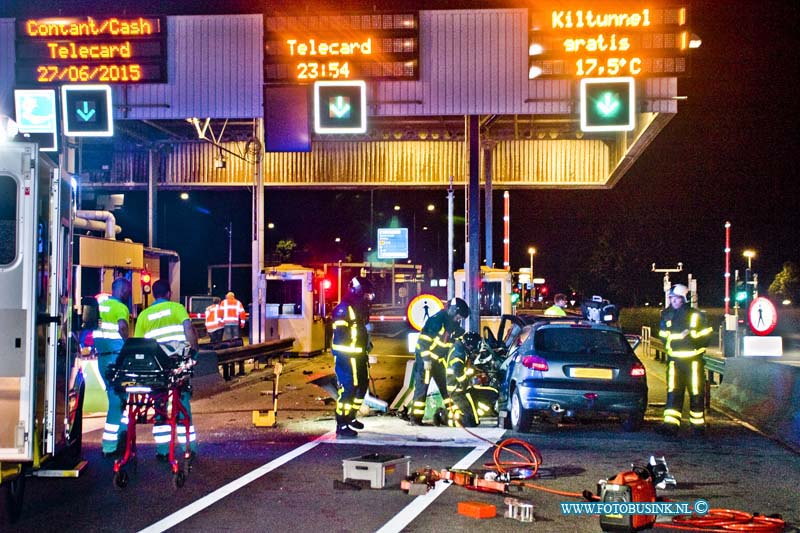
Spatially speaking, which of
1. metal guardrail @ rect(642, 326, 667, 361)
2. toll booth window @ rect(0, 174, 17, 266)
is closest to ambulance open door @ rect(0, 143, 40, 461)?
toll booth window @ rect(0, 174, 17, 266)

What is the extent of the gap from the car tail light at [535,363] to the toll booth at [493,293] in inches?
505

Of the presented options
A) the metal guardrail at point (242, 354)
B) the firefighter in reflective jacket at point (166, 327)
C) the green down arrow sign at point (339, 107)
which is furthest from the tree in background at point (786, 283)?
the firefighter in reflective jacket at point (166, 327)

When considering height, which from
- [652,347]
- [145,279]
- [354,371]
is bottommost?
[652,347]

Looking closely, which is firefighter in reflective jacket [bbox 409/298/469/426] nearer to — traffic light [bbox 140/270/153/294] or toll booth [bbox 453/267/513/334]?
toll booth [bbox 453/267/513/334]

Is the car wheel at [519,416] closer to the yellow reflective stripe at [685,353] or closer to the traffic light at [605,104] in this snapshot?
the yellow reflective stripe at [685,353]

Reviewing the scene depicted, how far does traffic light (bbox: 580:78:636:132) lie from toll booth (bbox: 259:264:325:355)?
416 inches

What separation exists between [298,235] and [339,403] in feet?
213

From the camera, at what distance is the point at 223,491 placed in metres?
8.05

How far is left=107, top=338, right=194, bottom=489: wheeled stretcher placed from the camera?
26.3 ft

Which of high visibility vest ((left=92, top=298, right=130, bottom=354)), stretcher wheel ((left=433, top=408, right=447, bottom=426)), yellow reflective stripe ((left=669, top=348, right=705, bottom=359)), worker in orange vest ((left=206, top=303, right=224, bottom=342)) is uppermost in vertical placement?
high visibility vest ((left=92, top=298, right=130, bottom=354))

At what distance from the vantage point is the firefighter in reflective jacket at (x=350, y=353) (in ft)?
36.9

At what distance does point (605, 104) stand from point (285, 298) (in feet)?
38.1

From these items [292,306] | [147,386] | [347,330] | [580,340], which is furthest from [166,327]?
[292,306]

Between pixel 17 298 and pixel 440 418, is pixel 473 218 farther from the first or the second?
pixel 17 298
